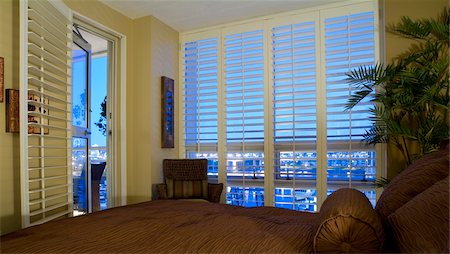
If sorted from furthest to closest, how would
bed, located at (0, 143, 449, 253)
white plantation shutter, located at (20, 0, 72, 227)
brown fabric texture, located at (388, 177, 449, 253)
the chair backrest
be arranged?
the chair backrest < white plantation shutter, located at (20, 0, 72, 227) < bed, located at (0, 143, 449, 253) < brown fabric texture, located at (388, 177, 449, 253)

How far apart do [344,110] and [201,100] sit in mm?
1736

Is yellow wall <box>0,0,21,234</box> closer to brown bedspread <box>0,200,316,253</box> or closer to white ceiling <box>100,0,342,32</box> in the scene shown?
brown bedspread <box>0,200,316,253</box>

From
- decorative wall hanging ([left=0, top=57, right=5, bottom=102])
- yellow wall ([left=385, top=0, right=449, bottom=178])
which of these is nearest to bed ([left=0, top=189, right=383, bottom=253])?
decorative wall hanging ([left=0, top=57, right=5, bottom=102])

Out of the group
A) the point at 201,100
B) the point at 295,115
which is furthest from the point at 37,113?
the point at 295,115

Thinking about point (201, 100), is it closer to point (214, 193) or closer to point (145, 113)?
point (145, 113)

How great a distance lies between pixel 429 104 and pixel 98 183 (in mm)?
4230

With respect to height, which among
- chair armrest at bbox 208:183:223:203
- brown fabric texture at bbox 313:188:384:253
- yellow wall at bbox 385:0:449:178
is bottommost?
chair armrest at bbox 208:183:223:203

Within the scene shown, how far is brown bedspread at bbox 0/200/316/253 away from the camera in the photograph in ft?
3.53

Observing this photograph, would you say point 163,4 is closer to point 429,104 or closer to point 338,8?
point 338,8

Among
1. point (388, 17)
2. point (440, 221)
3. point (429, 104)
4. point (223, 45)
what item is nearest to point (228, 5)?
point (223, 45)

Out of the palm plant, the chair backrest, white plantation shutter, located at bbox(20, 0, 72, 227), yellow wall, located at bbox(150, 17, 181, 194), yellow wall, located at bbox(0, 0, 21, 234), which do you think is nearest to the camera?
white plantation shutter, located at bbox(20, 0, 72, 227)

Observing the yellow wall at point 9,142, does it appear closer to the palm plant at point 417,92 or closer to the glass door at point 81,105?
the glass door at point 81,105

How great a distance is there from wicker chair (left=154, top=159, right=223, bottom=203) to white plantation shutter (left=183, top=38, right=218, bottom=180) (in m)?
0.42

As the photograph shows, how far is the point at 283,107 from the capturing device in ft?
11.5
